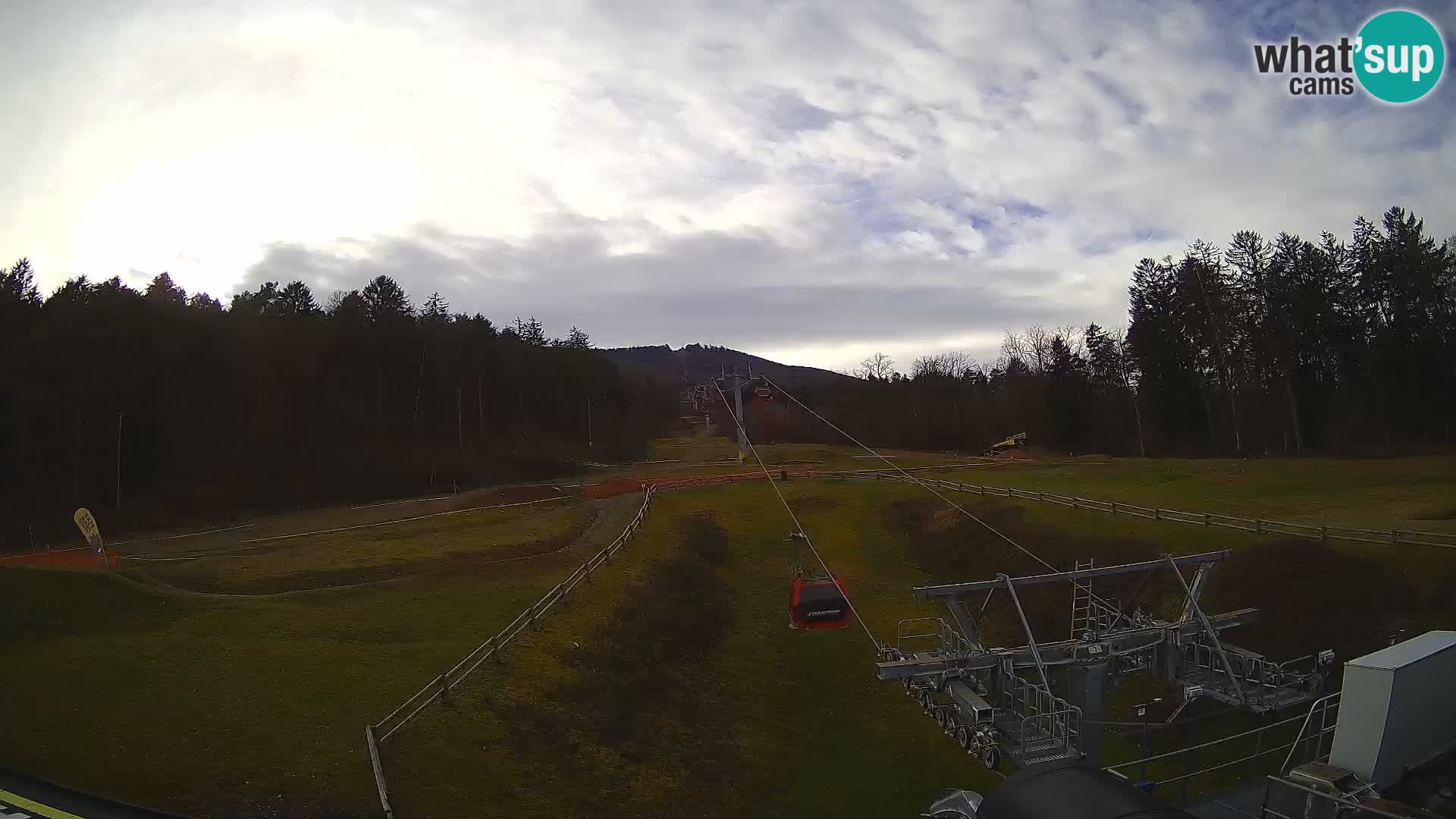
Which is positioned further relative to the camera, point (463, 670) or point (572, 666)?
point (572, 666)

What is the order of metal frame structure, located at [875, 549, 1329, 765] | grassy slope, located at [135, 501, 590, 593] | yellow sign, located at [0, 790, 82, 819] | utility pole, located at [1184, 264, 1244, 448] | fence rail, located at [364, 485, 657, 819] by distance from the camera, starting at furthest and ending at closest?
utility pole, located at [1184, 264, 1244, 448] → grassy slope, located at [135, 501, 590, 593] → metal frame structure, located at [875, 549, 1329, 765] → fence rail, located at [364, 485, 657, 819] → yellow sign, located at [0, 790, 82, 819]

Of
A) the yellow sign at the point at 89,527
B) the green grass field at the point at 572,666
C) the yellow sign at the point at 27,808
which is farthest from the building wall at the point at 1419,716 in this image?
the yellow sign at the point at 89,527

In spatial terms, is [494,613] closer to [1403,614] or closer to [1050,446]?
[1403,614]

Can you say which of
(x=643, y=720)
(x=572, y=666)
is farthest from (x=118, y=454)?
(x=643, y=720)

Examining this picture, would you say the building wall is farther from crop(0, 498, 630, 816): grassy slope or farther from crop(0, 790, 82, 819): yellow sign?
crop(0, 790, 82, 819): yellow sign

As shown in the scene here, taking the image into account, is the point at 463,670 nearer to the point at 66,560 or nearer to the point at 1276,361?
the point at 66,560

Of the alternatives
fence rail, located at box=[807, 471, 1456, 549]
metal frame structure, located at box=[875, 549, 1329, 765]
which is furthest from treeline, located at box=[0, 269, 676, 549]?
metal frame structure, located at box=[875, 549, 1329, 765]
